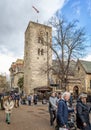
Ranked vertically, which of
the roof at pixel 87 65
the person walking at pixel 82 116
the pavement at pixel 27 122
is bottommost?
the pavement at pixel 27 122

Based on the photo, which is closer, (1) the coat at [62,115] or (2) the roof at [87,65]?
(1) the coat at [62,115]

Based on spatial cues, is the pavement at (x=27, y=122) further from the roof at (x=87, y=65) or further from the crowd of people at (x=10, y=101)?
the roof at (x=87, y=65)

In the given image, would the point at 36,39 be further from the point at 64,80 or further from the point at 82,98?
the point at 82,98

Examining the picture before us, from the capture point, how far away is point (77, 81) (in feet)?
202

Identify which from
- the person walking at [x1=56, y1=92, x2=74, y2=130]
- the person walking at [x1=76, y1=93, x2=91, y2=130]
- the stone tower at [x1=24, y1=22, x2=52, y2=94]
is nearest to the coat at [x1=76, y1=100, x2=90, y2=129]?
the person walking at [x1=76, y1=93, x2=91, y2=130]

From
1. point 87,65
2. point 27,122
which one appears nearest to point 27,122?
point 27,122

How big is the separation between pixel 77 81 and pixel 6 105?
4716 cm

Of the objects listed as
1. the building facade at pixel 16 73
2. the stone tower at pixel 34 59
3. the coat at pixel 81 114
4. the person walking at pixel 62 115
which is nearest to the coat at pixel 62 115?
the person walking at pixel 62 115

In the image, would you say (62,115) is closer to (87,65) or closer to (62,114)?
(62,114)

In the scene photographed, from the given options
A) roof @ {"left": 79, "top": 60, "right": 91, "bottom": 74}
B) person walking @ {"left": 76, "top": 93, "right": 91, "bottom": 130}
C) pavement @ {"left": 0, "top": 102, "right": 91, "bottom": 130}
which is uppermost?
roof @ {"left": 79, "top": 60, "right": 91, "bottom": 74}

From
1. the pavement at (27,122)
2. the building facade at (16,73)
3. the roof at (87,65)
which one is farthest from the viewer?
the building facade at (16,73)

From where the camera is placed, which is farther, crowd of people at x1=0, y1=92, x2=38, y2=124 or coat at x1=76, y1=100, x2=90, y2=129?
crowd of people at x1=0, y1=92, x2=38, y2=124

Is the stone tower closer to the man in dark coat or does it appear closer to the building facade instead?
the building facade

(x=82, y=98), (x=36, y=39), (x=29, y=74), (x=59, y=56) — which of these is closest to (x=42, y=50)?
(x=36, y=39)
